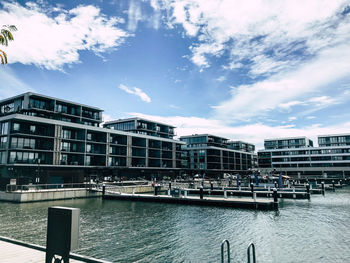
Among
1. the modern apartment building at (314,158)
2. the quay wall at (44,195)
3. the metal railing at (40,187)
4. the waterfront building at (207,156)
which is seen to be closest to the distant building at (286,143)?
the modern apartment building at (314,158)

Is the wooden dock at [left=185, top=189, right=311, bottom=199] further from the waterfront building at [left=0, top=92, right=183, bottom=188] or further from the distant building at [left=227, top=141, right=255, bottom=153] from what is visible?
the distant building at [left=227, top=141, right=255, bottom=153]

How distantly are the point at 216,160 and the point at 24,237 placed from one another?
341 feet

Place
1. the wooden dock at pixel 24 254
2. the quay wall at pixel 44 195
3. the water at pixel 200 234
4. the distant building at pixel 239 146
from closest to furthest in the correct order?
the wooden dock at pixel 24 254 < the water at pixel 200 234 < the quay wall at pixel 44 195 < the distant building at pixel 239 146

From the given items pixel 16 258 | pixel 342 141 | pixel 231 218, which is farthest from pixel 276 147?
pixel 16 258

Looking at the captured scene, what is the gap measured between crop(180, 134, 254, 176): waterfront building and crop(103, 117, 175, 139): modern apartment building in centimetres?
1949

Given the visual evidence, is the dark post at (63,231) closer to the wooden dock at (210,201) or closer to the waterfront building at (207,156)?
the wooden dock at (210,201)

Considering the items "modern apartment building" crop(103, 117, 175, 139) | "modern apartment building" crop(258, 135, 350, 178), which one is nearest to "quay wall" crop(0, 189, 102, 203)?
"modern apartment building" crop(103, 117, 175, 139)

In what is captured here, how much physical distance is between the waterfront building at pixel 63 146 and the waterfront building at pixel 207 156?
2911 cm

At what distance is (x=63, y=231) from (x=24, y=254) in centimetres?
555

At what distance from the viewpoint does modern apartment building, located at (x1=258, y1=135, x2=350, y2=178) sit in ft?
368

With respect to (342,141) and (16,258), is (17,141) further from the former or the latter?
(342,141)

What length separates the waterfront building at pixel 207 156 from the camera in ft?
376

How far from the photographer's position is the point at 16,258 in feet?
30.2

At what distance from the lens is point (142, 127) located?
295ft
